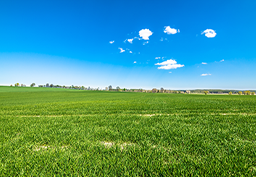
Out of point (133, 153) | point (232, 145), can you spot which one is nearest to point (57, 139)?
point (133, 153)

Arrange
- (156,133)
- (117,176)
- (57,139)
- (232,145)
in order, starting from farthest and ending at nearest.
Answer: (156,133)
(57,139)
(232,145)
(117,176)

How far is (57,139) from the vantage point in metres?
3.31

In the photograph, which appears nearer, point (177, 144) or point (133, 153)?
point (133, 153)

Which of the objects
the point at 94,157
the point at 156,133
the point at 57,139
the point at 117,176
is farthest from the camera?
the point at 156,133

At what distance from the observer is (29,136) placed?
3.52 metres

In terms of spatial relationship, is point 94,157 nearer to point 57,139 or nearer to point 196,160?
point 57,139

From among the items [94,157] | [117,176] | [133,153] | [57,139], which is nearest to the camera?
[117,176]

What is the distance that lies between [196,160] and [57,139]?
3816 mm

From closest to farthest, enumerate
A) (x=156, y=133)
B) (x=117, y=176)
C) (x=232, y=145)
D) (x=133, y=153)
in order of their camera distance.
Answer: (x=117, y=176)
(x=133, y=153)
(x=232, y=145)
(x=156, y=133)

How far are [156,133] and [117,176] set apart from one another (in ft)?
6.85

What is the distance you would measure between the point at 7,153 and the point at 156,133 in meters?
4.08

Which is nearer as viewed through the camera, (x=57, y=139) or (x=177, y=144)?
(x=177, y=144)

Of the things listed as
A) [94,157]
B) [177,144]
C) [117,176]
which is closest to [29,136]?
[94,157]

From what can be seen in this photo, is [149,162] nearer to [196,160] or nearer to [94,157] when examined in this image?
[196,160]
